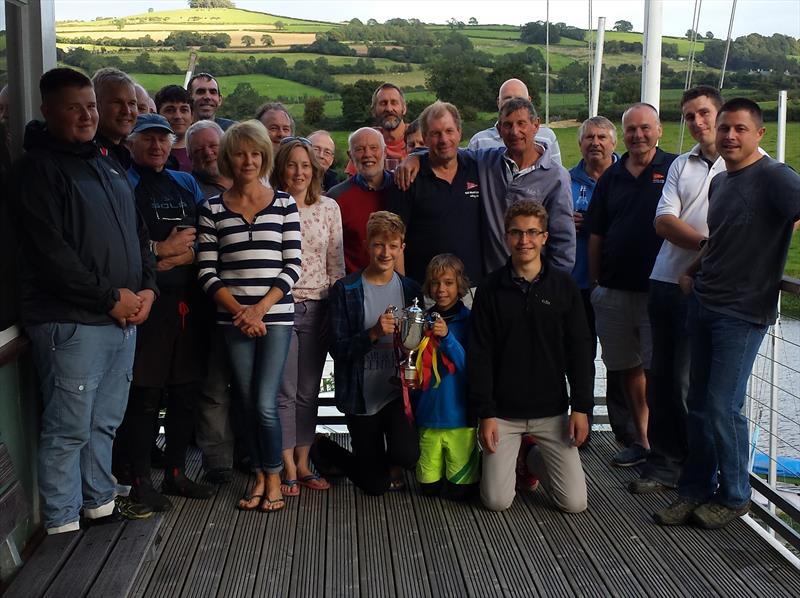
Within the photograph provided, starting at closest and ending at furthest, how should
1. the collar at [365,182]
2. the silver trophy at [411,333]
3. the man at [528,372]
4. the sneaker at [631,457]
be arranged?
the silver trophy at [411,333], the man at [528,372], the collar at [365,182], the sneaker at [631,457]

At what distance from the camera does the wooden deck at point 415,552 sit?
3100 millimetres

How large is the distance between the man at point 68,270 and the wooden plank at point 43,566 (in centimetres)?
32

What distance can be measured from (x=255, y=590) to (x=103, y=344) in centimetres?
103

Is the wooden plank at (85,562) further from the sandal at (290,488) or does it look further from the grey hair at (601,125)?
the grey hair at (601,125)

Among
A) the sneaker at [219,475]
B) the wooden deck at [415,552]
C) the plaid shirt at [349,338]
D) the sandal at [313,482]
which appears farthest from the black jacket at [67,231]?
the sandal at [313,482]

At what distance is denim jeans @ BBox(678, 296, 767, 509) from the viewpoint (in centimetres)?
346

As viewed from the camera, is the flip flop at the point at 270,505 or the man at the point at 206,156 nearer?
the flip flop at the point at 270,505

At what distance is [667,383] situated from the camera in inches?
160

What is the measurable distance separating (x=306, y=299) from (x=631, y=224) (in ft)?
5.29

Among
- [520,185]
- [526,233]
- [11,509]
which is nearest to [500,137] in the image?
[520,185]

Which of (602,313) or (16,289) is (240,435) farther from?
(602,313)

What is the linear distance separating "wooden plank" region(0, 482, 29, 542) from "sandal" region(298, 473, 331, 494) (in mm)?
1618

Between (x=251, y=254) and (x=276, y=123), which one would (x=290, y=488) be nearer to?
(x=251, y=254)

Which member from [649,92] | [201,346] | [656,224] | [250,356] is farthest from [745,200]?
[649,92]
